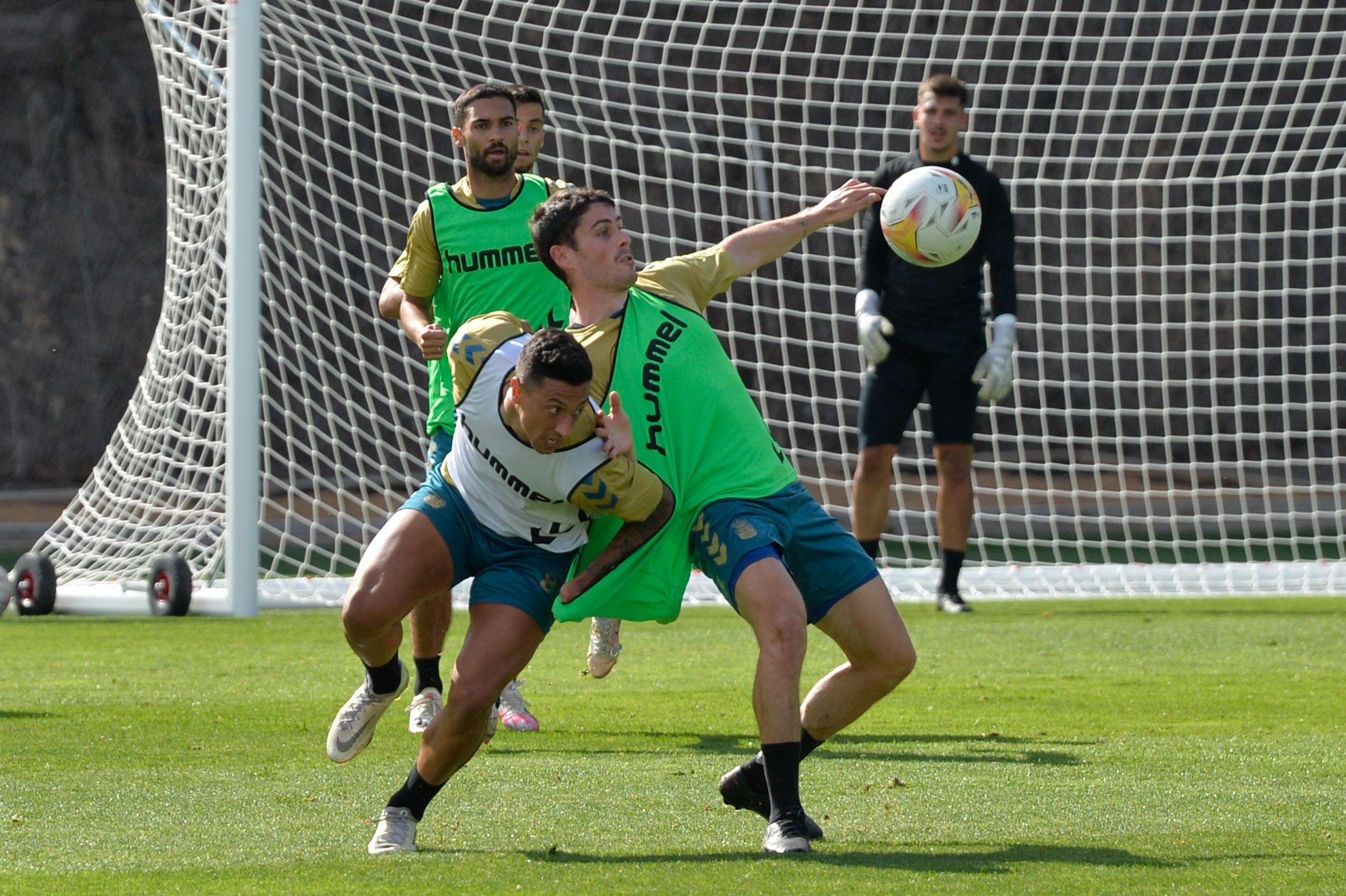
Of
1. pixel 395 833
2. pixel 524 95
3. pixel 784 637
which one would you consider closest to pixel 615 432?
pixel 784 637

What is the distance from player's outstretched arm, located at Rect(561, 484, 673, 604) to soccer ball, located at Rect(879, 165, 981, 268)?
4.55 ft

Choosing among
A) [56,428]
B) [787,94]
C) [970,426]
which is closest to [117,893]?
[970,426]

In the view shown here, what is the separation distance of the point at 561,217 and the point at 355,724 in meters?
1.36

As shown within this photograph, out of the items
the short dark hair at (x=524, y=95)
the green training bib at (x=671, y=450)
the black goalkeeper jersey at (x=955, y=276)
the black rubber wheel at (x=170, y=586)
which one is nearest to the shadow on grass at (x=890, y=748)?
the green training bib at (x=671, y=450)

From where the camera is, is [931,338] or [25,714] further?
[931,338]

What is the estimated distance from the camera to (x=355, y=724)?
14.3 ft

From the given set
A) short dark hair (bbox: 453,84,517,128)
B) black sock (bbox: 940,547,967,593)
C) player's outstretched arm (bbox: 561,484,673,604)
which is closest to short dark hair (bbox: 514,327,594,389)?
player's outstretched arm (bbox: 561,484,673,604)

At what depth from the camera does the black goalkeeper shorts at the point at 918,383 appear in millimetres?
8188

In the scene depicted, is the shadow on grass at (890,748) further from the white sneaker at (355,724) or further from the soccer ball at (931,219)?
the soccer ball at (931,219)

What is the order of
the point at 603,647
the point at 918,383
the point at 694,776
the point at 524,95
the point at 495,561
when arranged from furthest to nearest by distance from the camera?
the point at 918,383 < the point at 524,95 < the point at 603,647 < the point at 694,776 < the point at 495,561

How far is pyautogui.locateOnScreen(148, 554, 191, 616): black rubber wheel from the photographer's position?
30.3 feet

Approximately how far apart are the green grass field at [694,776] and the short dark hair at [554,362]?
99 centimetres

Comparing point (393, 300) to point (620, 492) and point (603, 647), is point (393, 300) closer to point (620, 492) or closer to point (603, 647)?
point (603, 647)

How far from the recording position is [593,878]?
3379mm
